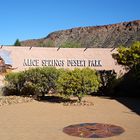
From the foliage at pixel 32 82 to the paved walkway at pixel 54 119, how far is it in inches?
89.9

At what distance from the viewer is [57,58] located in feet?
81.6

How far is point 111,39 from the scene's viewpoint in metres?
72.3

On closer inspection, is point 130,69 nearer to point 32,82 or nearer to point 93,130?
point 32,82

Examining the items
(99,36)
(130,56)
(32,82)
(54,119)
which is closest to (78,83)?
(32,82)

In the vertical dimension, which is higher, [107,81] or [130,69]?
[130,69]

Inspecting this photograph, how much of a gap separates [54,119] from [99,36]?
62332 mm

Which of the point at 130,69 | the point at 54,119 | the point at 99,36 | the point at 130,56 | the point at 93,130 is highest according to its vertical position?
the point at 99,36

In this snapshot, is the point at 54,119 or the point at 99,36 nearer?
the point at 54,119

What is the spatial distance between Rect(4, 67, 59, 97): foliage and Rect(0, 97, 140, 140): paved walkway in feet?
7.49

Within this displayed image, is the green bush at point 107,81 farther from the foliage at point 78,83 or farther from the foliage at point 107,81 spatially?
the foliage at point 78,83

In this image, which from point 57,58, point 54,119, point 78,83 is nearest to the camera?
point 54,119

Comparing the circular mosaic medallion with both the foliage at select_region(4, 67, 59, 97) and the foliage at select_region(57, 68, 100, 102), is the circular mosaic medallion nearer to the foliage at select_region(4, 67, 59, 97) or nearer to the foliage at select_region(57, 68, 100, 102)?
the foliage at select_region(57, 68, 100, 102)

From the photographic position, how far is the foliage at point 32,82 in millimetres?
20378

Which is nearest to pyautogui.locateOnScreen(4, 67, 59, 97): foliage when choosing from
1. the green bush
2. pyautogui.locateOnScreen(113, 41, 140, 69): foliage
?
the green bush
